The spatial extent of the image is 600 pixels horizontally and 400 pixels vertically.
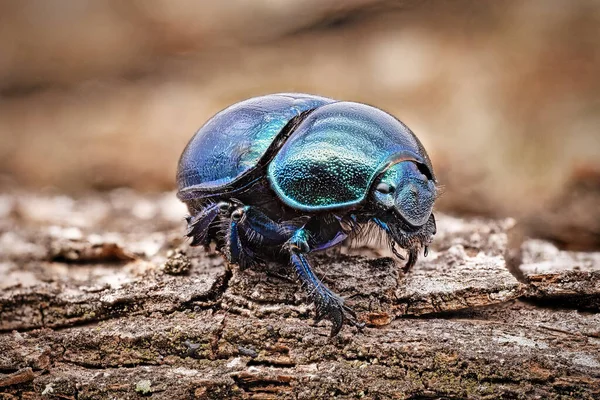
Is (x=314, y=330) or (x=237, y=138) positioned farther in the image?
(x=237, y=138)

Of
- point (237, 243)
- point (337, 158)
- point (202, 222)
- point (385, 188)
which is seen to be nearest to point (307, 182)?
point (337, 158)

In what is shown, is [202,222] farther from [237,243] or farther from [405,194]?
[405,194]

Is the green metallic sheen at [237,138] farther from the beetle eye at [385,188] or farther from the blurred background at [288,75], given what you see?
the blurred background at [288,75]

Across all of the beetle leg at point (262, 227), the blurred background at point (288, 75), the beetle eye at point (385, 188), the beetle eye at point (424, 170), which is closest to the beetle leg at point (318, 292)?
the beetle leg at point (262, 227)

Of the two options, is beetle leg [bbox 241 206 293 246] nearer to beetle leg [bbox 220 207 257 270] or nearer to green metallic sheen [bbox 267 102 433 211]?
beetle leg [bbox 220 207 257 270]

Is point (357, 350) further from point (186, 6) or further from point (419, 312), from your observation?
point (186, 6)
